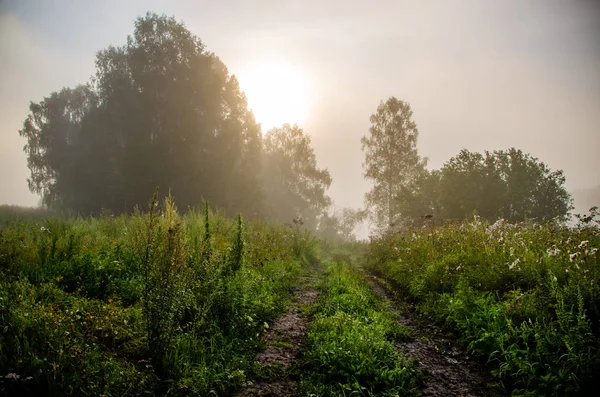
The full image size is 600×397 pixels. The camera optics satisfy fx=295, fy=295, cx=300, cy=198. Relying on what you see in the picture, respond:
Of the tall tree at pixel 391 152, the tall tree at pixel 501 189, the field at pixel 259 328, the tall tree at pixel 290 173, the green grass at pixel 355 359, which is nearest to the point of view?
the field at pixel 259 328

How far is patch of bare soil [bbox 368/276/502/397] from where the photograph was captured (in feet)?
12.2

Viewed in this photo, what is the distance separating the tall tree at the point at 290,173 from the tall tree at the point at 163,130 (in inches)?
728

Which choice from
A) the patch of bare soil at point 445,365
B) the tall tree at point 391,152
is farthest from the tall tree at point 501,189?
the patch of bare soil at point 445,365

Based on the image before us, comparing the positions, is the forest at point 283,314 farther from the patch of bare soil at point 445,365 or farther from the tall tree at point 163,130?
the tall tree at point 163,130

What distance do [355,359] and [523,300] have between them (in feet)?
10.1

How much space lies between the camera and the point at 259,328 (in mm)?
5250

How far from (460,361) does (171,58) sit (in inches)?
1406

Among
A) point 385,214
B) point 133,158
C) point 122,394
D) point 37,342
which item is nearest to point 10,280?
point 37,342

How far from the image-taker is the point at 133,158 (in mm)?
28922

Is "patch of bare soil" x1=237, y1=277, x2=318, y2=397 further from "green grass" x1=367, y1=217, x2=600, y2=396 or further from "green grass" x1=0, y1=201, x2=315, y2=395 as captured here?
"green grass" x1=367, y1=217, x2=600, y2=396

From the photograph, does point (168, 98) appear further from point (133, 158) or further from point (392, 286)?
point (392, 286)

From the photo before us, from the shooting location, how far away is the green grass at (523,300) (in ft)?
11.8

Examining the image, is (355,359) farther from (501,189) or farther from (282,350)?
(501,189)

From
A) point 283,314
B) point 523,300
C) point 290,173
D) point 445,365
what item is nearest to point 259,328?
point 283,314
